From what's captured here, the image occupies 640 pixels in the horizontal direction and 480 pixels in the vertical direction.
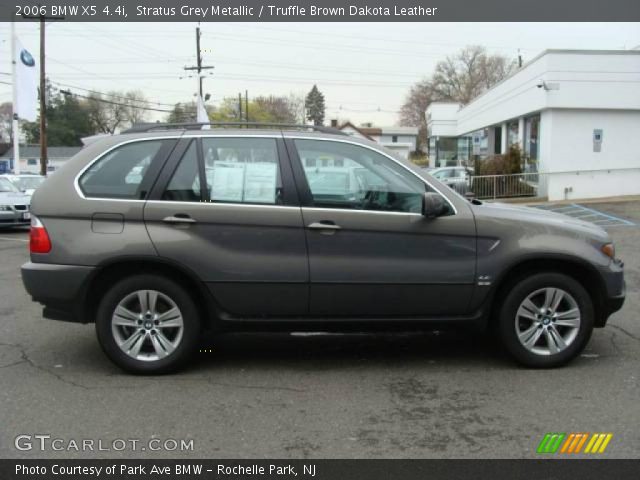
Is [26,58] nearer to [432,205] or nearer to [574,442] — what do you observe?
[432,205]

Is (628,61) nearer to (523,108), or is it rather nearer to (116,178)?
(523,108)

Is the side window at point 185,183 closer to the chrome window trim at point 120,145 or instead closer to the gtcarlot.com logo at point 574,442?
the chrome window trim at point 120,145

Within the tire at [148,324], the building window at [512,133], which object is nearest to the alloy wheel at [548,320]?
the tire at [148,324]

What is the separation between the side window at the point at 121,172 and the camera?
191 inches

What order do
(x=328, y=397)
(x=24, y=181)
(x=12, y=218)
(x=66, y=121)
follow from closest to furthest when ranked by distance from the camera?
(x=328, y=397) → (x=12, y=218) → (x=24, y=181) → (x=66, y=121)

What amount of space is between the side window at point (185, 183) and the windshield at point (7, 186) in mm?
12695

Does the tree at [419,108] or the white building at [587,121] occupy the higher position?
the tree at [419,108]

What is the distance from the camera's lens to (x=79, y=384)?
475cm

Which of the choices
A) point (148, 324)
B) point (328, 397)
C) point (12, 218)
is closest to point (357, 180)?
point (328, 397)

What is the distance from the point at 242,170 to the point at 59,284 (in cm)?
161

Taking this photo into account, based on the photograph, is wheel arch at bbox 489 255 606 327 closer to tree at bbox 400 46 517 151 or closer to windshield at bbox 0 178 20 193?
windshield at bbox 0 178 20 193

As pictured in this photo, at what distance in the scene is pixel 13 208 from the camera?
15.2m

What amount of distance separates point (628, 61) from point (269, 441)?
68.8ft
